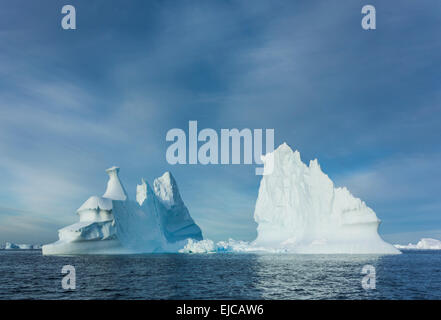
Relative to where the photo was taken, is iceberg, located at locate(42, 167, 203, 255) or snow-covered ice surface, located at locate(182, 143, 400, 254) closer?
iceberg, located at locate(42, 167, 203, 255)

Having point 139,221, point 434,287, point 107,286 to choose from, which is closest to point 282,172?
point 139,221

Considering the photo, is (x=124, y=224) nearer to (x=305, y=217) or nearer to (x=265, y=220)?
(x=265, y=220)

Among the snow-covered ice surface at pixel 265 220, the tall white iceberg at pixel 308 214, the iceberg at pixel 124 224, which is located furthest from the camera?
the tall white iceberg at pixel 308 214

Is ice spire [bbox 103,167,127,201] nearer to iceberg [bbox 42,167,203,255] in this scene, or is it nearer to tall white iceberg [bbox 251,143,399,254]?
iceberg [bbox 42,167,203,255]

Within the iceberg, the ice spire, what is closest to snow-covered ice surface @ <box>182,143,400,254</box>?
the iceberg

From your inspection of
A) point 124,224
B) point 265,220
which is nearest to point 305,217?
point 265,220

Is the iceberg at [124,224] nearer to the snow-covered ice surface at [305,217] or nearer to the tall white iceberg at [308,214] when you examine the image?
the snow-covered ice surface at [305,217]

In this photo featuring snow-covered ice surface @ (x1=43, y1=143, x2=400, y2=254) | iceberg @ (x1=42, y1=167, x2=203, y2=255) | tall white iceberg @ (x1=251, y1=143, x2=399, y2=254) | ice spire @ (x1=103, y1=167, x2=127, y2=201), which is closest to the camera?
iceberg @ (x1=42, y1=167, x2=203, y2=255)

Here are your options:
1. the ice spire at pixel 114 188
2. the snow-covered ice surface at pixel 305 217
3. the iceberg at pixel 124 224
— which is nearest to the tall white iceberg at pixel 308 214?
the snow-covered ice surface at pixel 305 217

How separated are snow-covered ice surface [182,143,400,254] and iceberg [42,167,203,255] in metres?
8.00

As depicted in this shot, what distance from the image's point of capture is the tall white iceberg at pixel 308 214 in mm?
59500

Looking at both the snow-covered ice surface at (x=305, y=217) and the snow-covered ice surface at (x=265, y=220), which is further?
the snow-covered ice surface at (x=305, y=217)

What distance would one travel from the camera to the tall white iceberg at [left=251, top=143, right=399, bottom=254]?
59.5 meters
